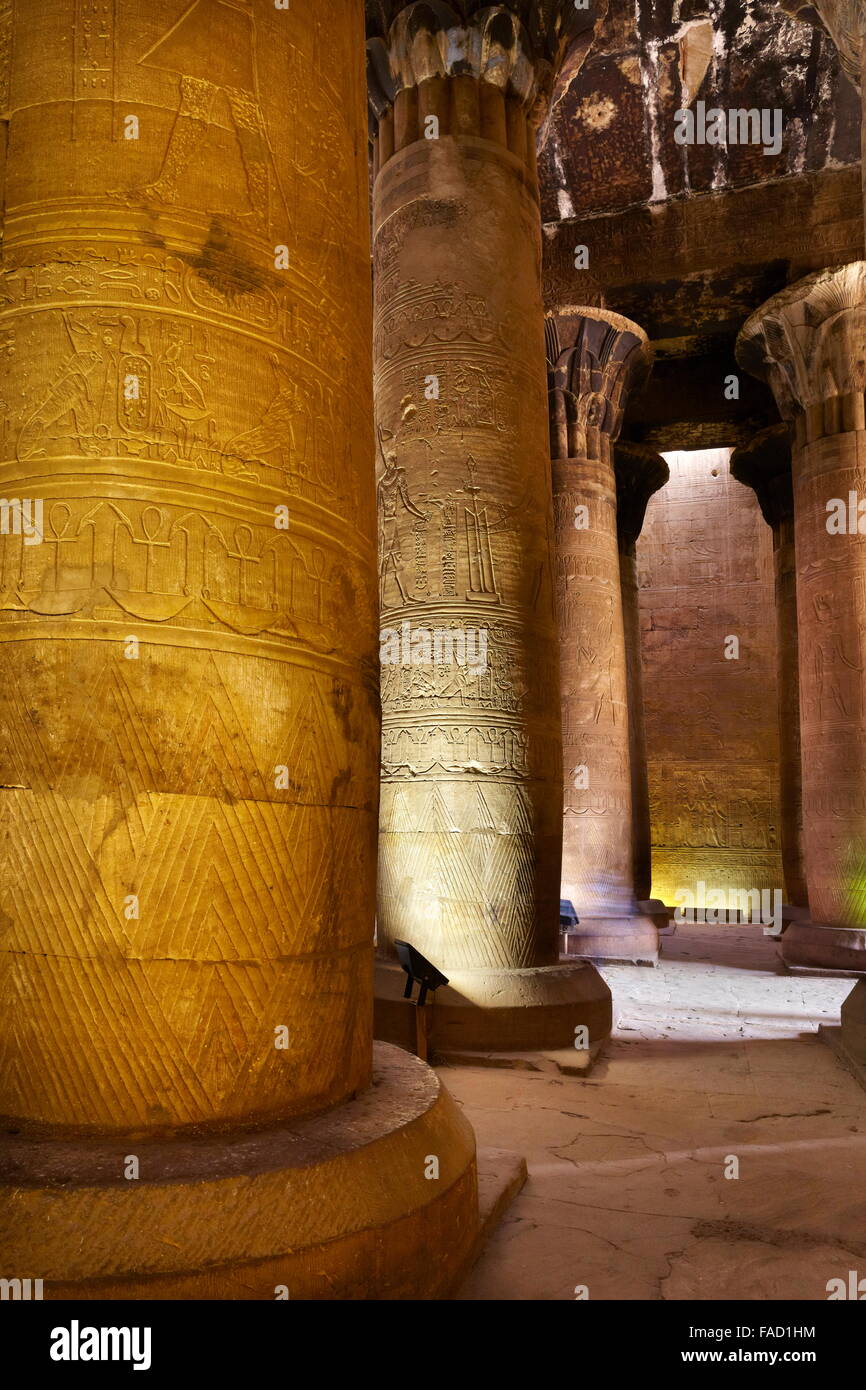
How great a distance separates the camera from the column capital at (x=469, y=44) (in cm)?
580

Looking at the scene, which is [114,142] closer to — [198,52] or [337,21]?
[198,52]

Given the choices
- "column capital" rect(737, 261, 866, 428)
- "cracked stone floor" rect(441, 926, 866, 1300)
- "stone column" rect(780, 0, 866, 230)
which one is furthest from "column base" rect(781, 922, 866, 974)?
"stone column" rect(780, 0, 866, 230)

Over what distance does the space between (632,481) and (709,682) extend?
4.65 m

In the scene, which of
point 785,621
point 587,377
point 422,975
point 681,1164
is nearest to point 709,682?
point 785,621

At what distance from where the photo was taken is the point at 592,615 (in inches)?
380

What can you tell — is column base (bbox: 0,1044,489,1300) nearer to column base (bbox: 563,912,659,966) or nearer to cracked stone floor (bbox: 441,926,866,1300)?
cracked stone floor (bbox: 441,926,866,1300)

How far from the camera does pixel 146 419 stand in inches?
77.2

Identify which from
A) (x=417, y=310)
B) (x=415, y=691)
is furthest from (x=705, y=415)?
(x=415, y=691)

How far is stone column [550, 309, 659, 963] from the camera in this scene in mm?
9391

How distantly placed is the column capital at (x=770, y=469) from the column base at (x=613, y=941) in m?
6.13

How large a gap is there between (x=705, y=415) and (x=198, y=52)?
11.2 meters

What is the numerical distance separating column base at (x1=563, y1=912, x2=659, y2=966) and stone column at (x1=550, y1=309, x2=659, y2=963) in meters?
0.06

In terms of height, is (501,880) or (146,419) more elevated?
(146,419)

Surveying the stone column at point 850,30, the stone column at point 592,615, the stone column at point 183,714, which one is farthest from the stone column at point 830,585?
the stone column at point 183,714
